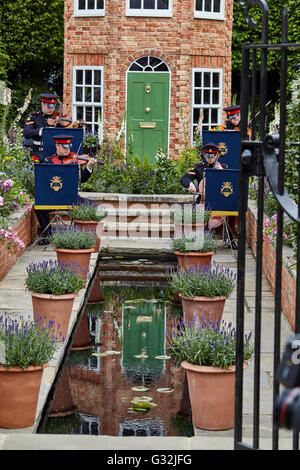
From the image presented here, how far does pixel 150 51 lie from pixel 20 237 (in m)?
8.57

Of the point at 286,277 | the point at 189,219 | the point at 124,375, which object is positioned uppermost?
the point at 189,219

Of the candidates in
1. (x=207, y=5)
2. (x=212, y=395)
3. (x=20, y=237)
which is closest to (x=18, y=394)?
(x=212, y=395)

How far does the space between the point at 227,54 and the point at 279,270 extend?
622 inches

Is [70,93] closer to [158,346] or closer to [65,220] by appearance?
[65,220]

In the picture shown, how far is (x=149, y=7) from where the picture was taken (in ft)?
57.9

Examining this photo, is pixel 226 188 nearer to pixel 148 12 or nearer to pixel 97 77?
Answer: pixel 148 12

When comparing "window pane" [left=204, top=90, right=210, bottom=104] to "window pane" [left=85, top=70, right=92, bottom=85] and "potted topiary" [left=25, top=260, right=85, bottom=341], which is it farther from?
"potted topiary" [left=25, top=260, right=85, bottom=341]

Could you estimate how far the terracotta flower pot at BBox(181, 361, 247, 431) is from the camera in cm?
434

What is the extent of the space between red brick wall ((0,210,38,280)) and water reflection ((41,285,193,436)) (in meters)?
1.16

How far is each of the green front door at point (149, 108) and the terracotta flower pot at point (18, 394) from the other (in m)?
13.4

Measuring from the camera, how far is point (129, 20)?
57.5ft

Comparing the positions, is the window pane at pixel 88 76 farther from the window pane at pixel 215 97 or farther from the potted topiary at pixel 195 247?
the potted topiary at pixel 195 247

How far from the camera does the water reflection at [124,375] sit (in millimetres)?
4809
